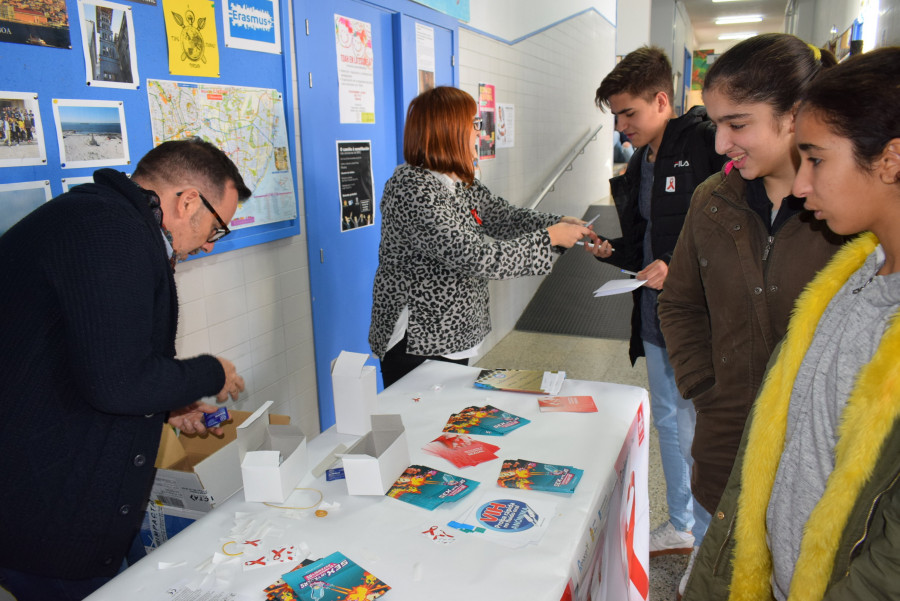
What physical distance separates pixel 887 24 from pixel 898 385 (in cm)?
488

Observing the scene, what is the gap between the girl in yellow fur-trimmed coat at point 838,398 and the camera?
890 mm

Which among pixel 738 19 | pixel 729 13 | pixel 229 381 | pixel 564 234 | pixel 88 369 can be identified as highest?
pixel 738 19

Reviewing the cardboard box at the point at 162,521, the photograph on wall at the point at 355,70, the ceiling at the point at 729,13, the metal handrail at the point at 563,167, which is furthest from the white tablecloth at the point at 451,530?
the ceiling at the point at 729,13

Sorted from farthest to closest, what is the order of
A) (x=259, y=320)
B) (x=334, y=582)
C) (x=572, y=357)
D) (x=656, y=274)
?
1. (x=572, y=357)
2. (x=259, y=320)
3. (x=656, y=274)
4. (x=334, y=582)

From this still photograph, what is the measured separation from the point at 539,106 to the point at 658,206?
3.83 metres

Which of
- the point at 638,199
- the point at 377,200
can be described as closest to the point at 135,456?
the point at 638,199

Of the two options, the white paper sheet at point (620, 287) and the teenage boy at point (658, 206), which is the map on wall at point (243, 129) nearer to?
the teenage boy at point (658, 206)

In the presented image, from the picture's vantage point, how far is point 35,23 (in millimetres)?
1681

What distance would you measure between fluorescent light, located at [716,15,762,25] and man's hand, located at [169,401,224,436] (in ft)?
58.1

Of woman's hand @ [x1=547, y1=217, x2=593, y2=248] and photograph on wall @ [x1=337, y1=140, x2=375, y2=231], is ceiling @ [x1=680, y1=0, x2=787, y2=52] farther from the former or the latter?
woman's hand @ [x1=547, y1=217, x2=593, y2=248]

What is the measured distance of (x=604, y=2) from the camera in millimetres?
8461

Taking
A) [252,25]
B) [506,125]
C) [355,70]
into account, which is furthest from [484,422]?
[506,125]

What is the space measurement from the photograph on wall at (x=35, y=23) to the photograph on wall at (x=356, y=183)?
4.37ft

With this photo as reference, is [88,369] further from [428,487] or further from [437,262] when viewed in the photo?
[437,262]
